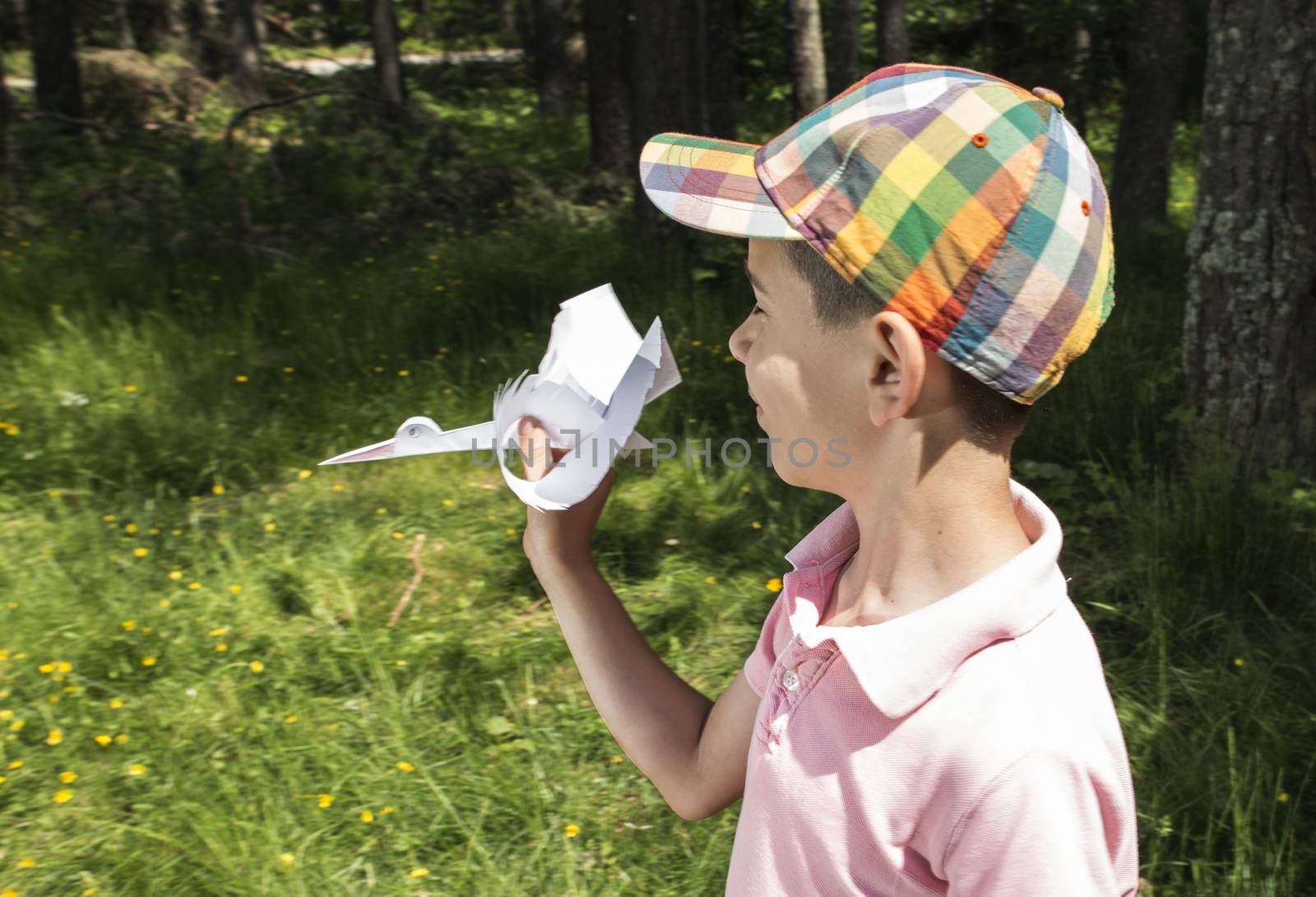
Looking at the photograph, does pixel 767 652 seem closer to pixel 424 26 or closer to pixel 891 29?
pixel 891 29

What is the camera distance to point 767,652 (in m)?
1.25

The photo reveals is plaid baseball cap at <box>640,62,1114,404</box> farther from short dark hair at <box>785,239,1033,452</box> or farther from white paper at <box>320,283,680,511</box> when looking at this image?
white paper at <box>320,283,680,511</box>

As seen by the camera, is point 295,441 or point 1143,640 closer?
point 1143,640

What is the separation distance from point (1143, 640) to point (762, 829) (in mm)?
2167

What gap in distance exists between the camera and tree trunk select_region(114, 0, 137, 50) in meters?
19.5

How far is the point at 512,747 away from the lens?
2.73 metres

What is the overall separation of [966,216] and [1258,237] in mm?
2810

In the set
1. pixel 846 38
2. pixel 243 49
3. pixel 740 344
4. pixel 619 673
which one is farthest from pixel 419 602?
pixel 243 49

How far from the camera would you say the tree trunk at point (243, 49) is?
14.2 m

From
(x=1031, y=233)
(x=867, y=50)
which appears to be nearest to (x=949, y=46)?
(x=867, y=50)

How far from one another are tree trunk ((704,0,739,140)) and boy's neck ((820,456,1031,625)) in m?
8.47

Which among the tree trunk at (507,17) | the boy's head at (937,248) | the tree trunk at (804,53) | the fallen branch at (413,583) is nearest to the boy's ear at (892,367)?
the boy's head at (937,248)

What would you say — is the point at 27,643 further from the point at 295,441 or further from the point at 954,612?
the point at 954,612

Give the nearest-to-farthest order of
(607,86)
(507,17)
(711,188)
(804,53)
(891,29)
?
(711,188), (607,86), (804,53), (891,29), (507,17)
